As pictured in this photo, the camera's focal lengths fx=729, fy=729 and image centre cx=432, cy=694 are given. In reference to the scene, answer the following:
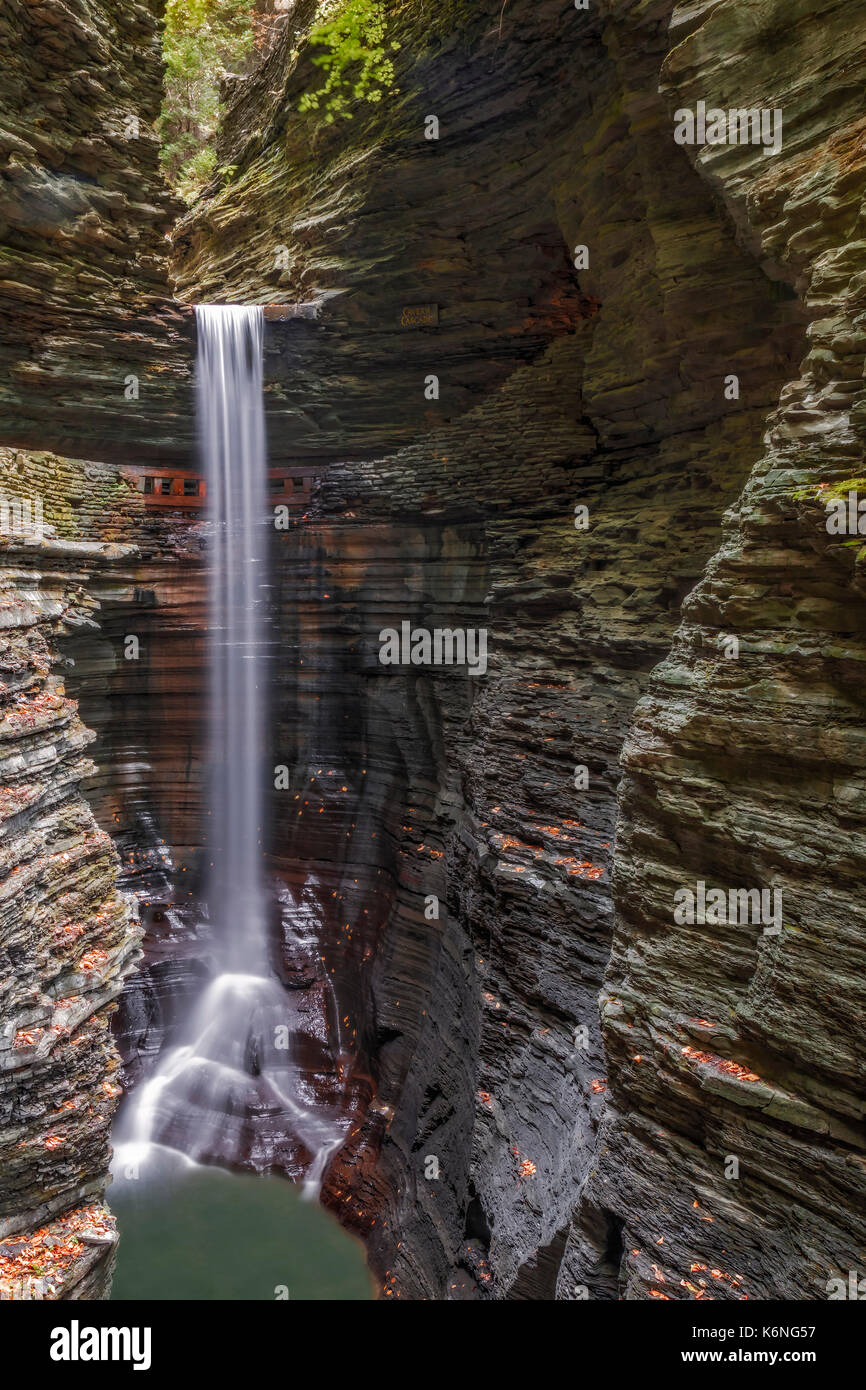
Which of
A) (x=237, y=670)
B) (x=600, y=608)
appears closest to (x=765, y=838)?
(x=600, y=608)

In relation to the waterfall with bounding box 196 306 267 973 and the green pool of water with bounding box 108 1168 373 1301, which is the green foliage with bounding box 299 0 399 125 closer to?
the waterfall with bounding box 196 306 267 973

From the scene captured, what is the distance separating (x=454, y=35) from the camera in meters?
10.2

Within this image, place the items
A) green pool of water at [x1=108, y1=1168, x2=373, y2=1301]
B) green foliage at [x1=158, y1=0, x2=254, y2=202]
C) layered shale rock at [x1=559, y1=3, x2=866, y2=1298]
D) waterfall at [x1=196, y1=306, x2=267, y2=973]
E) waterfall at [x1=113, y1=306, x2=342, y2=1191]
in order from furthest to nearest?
green foliage at [x1=158, y1=0, x2=254, y2=202], waterfall at [x1=196, y1=306, x2=267, y2=973], waterfall at [x1=113, y1=306, x2=342, y2=1191], green pool of water at [x1=108, y1=1168, x2=373, y2=1301], layered shale rock at [x1=559, y1=3, x2=866, y2=1298]

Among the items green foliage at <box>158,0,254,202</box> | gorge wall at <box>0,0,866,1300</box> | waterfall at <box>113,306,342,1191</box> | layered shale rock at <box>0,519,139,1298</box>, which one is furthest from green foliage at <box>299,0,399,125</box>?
layered shale rock at <box>0,519,139,1298</box>

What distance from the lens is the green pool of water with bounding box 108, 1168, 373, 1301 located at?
905 centimetres

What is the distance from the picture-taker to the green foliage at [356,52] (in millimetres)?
11070

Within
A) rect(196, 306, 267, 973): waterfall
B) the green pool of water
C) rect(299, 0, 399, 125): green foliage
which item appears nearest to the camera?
the green pool of water

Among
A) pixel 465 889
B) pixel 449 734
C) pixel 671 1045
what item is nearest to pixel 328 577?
pixel 449 734

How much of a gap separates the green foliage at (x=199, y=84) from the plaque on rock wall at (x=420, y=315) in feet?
26.5

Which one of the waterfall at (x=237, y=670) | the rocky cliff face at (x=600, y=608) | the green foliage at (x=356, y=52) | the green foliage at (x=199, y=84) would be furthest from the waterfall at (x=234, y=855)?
the green foliage at (x=199, y=84)

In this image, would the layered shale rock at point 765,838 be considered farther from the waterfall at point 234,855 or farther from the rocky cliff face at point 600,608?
the waterfall at point 234,855

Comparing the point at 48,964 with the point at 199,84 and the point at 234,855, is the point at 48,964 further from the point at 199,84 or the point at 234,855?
the point at 199,84

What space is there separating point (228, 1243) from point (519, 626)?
922cm

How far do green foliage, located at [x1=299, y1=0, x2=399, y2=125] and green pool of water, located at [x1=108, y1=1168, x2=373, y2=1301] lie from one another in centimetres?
1647
